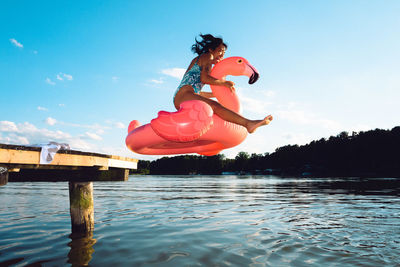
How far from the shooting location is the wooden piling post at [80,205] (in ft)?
24.8

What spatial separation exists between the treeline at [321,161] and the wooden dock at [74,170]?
73.3 metres

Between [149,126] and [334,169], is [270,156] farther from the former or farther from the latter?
[149,126]

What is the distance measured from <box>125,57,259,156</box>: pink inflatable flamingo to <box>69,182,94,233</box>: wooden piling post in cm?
437

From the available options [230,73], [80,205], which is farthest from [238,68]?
[80,205]

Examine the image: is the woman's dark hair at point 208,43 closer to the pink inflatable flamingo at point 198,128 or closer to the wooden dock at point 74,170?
the pink inflatable flamingo at point 198,128

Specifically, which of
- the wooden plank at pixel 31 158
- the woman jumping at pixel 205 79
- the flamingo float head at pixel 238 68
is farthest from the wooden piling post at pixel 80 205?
the flamingo float head at pixel 238 68

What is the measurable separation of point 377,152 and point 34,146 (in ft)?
335

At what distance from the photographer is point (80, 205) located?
7598mm

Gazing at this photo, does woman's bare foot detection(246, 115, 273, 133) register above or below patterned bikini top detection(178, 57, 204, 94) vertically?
below

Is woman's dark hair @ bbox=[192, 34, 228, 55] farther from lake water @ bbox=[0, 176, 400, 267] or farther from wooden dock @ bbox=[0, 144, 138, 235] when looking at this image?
lake water @ bbox=[0, 176, 400, 267]

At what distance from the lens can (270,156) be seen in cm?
14800

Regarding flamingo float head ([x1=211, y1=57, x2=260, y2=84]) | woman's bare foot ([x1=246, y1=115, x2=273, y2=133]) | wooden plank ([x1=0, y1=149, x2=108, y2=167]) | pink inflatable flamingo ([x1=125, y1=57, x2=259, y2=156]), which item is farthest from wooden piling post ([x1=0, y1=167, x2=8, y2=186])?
woman's bare foot ([x1=246, y1=115, x2=273, y2=133])

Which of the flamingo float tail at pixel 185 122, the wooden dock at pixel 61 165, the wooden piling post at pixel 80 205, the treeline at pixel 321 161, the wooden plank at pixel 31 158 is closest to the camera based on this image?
the flamingo float tail at pixel 185 122

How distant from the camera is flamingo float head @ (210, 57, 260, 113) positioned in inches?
136
